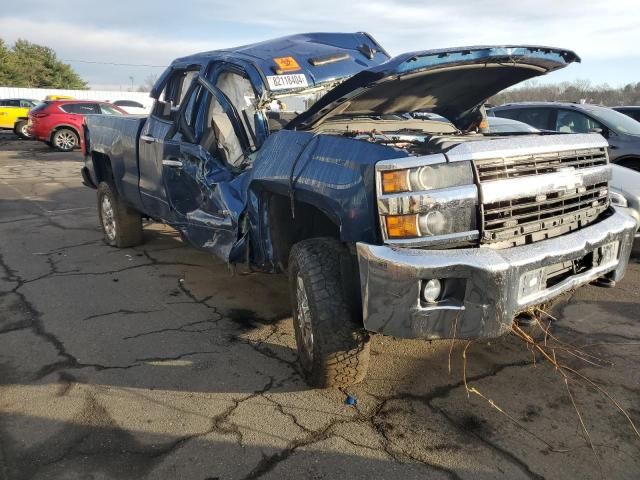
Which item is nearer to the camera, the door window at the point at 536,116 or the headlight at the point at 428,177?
the headlight at the point at 428,177

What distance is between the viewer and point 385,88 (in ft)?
11.1

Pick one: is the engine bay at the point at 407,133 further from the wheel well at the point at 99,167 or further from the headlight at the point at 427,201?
the wheel well at the point at 99,167

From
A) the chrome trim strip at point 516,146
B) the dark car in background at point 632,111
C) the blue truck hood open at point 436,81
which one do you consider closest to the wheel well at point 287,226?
the blue truck hood open at point 436,81

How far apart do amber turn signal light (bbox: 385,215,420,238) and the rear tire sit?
19356 millimetres

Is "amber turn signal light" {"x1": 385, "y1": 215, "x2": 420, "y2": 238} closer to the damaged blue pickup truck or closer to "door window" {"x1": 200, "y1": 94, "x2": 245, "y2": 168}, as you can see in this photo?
the damaged blue pickup truck

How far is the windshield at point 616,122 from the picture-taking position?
27.9ft

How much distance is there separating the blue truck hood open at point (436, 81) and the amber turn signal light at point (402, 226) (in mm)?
923

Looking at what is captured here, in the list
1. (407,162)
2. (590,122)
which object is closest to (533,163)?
(407,162)

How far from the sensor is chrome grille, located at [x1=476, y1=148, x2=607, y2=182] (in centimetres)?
268

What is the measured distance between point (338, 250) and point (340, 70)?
1.77 metres

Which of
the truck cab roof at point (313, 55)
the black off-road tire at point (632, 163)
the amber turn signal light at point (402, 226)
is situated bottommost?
the black off-road tire at point (632, 163)

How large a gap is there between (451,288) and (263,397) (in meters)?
1.31

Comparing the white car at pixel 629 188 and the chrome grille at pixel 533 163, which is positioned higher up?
the chrome grille at pixel 533 163

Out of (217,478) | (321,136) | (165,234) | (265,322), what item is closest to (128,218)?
(165,234)
